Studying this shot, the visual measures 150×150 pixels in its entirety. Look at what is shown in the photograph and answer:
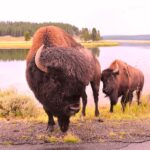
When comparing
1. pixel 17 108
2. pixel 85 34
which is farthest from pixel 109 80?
pixel 85 34

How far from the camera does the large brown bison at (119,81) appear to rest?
1319cm

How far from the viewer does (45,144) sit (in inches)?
316

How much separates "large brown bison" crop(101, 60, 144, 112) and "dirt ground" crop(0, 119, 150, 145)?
3214 mm

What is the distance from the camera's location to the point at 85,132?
8.84m

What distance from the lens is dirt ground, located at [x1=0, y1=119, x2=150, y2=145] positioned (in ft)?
27.2

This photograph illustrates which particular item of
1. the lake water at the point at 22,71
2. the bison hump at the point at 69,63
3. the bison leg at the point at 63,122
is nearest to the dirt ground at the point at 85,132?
the bison leg at the point at 63,122

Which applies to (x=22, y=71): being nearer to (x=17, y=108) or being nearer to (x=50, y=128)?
(x=17, y=108)

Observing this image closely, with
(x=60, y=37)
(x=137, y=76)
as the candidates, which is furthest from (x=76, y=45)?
(x=137, y=76)

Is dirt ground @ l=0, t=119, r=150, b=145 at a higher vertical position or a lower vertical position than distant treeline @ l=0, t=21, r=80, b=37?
higher

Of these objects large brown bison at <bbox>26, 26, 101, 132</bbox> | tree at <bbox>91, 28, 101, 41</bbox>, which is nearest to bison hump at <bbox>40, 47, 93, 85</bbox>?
large brown bison at <bbox>26, 26, 101, 132</bbox>

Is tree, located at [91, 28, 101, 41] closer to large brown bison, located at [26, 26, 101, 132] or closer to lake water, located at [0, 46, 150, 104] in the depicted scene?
lake water, located at [0, 46, 150, 104]

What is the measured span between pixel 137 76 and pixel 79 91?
9071 millimetres

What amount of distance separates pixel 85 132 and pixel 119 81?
5.15 metres

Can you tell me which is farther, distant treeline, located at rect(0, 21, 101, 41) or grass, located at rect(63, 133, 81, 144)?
distant treeline, located at rect(0, 21, 101, 41)
